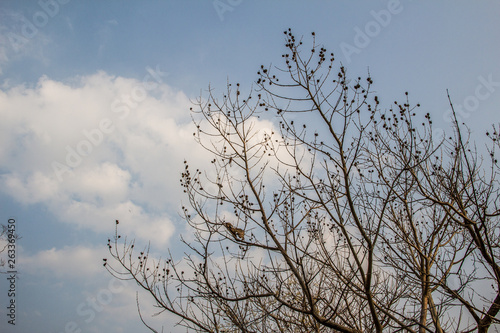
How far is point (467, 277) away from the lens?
5383 millimetres

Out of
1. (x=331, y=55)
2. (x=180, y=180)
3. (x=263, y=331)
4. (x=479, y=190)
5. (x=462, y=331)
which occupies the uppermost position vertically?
(x=331, y=55)

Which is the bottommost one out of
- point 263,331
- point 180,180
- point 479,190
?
point 263,331

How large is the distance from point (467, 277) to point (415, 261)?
97 centimetres

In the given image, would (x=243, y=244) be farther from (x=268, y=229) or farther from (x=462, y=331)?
(x=462, y=331)

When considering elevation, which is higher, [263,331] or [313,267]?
[313,267]

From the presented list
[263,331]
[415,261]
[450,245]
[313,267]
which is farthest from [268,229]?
[450,245]

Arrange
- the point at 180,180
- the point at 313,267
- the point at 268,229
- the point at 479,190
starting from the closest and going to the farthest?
the point at 268,229 → the point at 180,180 → the point at 479,190 → the point at 313,267

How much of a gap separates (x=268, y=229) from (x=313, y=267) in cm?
241

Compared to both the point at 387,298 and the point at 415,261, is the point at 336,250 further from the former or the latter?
the point at 415,261

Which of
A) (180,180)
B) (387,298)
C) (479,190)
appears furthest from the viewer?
(387,298)

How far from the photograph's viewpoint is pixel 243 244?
180 inches

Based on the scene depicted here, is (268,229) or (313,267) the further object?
(313,267)

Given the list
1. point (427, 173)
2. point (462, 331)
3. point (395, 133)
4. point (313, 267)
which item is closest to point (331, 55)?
point (395, 133)

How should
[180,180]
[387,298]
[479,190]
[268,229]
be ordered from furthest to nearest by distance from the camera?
[387,298] < [479,190] < [180,180] < [268,229]
